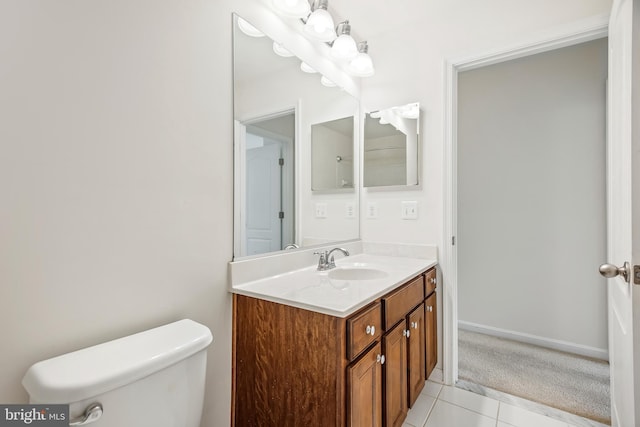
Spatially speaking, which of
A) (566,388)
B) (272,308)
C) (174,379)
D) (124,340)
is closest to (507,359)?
(566,388)

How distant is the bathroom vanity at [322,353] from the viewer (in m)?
1.02

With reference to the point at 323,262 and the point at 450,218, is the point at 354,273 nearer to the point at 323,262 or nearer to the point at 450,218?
the point at 323,262

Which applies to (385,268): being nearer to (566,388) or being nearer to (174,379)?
(174,379)

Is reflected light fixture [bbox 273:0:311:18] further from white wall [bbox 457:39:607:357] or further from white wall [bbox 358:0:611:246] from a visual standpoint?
white wall [bbox 457:39:607:357]

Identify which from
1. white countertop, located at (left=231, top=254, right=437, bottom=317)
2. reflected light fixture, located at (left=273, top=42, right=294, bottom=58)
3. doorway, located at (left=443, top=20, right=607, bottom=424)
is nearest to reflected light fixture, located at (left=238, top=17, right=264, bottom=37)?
reflected light fixture, located at (left=273, top=42, right=294, bottom=58)

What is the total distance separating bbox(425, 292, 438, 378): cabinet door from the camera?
69.5 inches

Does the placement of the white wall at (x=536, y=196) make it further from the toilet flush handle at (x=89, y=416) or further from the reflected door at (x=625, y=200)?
the toilet flush handle at (x=89, y=416)

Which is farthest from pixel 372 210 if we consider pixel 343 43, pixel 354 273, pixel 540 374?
pixel 540 374

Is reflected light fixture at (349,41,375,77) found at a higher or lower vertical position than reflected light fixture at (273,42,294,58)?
higher

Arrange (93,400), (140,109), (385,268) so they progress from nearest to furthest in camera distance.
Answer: (93,400), (140,109), (385,268)

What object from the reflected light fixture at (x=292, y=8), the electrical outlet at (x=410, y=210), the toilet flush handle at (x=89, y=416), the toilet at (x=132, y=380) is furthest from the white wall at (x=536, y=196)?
the toilet flush handle at (x=89, y=416)

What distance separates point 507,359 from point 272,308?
2.00 meters

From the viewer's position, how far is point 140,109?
1.00 metres

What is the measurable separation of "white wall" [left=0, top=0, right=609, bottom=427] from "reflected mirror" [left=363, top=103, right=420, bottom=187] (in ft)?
3.71
